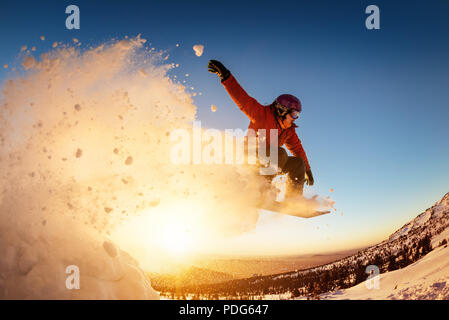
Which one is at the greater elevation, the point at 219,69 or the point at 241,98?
the point at 219,69

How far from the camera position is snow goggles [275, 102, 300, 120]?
653 cm

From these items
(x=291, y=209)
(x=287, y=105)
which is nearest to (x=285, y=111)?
(x=287, y=105)

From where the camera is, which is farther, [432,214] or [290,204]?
[432,214]

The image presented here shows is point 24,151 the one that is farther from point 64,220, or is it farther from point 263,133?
point 263,133

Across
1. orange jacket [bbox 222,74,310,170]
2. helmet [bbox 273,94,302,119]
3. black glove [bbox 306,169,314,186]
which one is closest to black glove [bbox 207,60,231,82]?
orange jacket [bbox 222,74,310,170]

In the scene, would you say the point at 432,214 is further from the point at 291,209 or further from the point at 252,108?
the point at 252,108

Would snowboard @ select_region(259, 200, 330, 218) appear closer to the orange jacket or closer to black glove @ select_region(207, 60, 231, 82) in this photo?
the orange jacket

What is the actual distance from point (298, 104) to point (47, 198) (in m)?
6.27

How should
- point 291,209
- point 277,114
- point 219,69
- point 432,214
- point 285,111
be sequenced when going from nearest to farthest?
point 219,69
point 285,111
point 277,114
point 291,209
point 432,214

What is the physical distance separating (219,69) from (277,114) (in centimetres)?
180

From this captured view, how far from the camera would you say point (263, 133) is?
6.50 m

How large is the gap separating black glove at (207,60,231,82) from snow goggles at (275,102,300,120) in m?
1.45

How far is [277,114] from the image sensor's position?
262 inches
